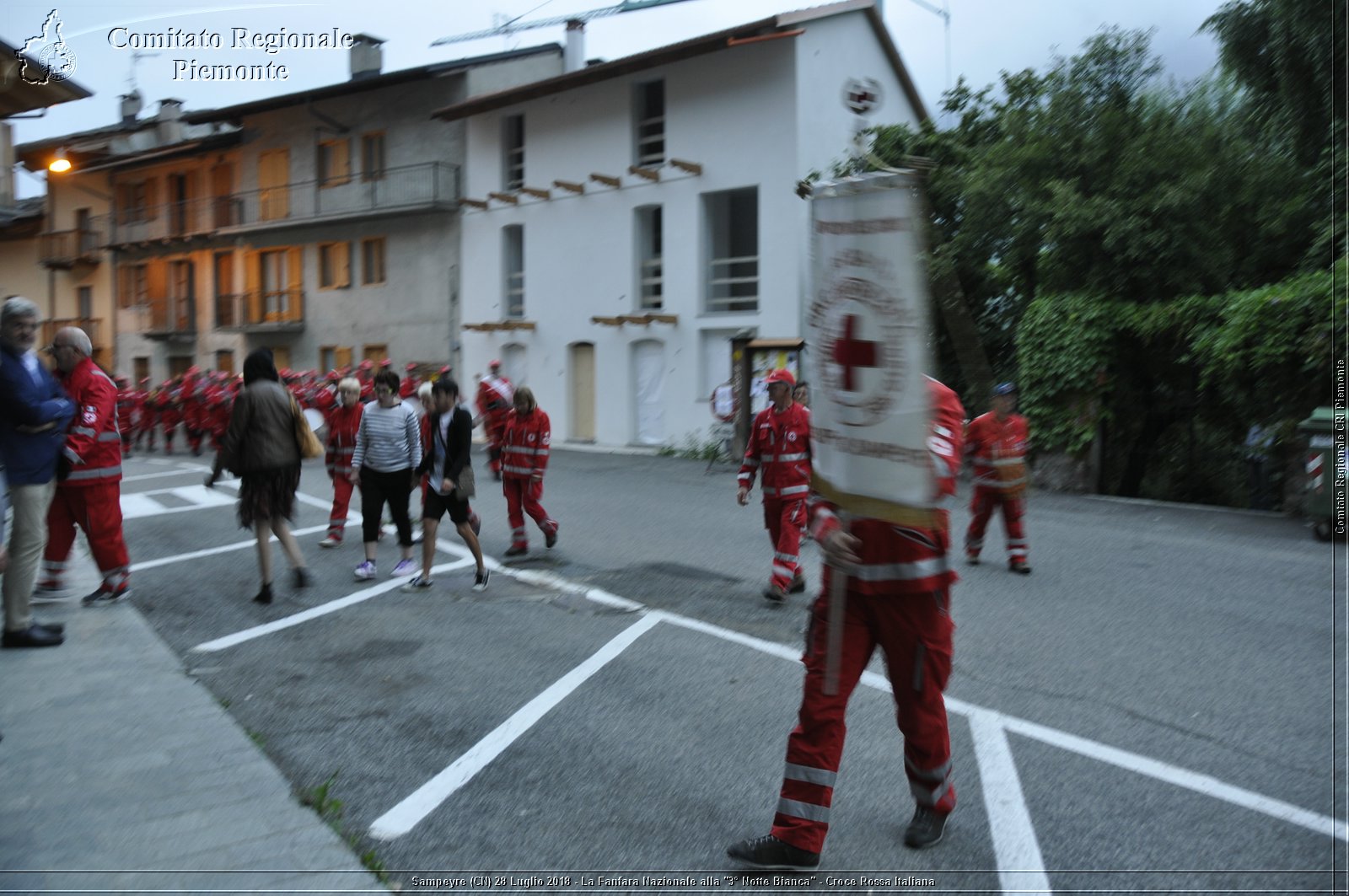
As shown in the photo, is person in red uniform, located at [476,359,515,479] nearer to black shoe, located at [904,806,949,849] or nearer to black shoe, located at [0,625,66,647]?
black shoe, located at [0,625,66,647]

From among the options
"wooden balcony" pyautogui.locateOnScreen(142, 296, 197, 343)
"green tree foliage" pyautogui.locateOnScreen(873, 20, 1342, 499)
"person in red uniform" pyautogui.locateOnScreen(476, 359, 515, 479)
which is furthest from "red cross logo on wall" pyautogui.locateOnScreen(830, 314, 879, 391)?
"wooden balcony" pyautogui.locateOnScreen(142, 296, 197, 343)

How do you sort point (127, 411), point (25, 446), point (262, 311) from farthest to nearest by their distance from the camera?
point (262, 311) < point (127, 411) < point (25, 446)

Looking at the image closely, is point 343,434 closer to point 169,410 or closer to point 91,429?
point 91,429

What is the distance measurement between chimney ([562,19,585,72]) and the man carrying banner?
103ft

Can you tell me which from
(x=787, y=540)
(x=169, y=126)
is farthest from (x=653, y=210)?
(x=169, y=126)

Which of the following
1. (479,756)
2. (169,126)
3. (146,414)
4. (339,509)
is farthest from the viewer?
(169,126)

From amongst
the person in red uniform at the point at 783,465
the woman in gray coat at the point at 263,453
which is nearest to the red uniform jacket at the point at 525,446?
the woman in gray coat at the point at 263,453

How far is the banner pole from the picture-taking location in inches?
156

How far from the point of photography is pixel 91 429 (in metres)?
7.68

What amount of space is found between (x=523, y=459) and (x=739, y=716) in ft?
18.7

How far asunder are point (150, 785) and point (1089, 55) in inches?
766

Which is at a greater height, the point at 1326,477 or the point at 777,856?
the point at 1326,477

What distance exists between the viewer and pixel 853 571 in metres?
4.04

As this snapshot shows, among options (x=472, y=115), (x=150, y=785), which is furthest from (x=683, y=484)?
(x=472, y=115)
